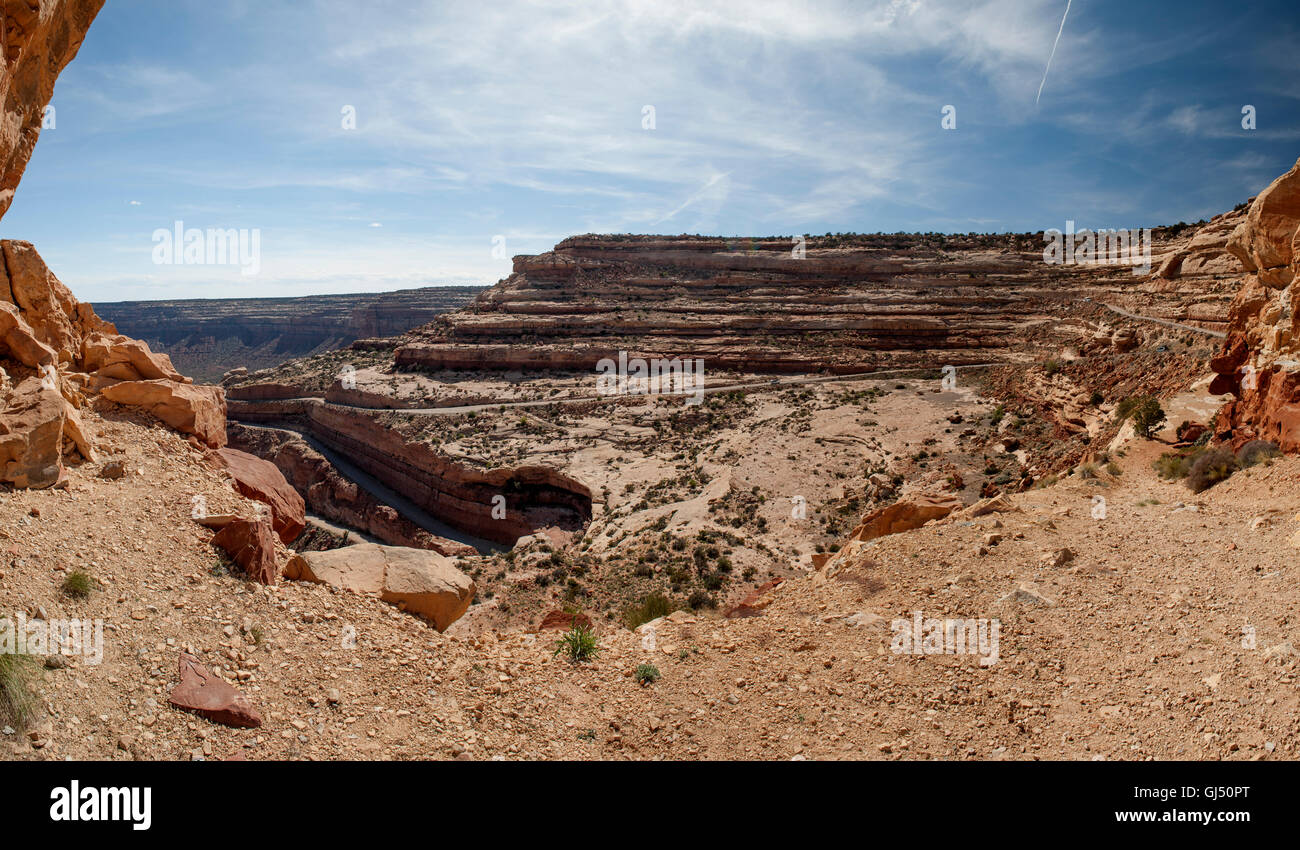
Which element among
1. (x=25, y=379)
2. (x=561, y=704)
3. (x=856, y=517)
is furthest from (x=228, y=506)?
(x=856, y=517)

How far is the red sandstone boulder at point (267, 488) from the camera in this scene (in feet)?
29.2

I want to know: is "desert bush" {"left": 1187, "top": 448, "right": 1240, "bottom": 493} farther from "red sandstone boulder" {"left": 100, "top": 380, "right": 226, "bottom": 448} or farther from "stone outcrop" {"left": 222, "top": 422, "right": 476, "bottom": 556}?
"stone outcrop" {"left": 222, "top": 422, "right": 476, "bottom": 556}

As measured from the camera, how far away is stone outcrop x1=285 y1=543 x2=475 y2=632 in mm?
8180

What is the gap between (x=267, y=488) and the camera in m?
9.42

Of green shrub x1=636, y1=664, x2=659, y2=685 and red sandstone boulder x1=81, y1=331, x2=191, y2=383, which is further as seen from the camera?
red sandstone boulder x1=81, y1=331, x2=191, y2=383

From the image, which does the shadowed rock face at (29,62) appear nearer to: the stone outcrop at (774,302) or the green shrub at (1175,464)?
the green shrub at (1175,464)

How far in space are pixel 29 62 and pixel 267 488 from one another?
5.64 m

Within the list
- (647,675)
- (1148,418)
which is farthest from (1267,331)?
(647,675)

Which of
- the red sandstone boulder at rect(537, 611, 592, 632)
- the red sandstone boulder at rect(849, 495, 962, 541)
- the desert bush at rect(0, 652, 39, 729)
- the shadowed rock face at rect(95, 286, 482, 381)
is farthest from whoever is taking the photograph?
the shadowed rock face at rect(95, 286, 482, 381)

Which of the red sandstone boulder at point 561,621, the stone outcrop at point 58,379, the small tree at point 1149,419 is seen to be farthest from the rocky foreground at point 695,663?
the small tree at point 1149,419

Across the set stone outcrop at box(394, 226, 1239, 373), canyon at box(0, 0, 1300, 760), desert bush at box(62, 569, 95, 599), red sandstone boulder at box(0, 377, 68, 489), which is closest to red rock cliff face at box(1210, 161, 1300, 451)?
canyon at box(0, 0, 1300, 760)

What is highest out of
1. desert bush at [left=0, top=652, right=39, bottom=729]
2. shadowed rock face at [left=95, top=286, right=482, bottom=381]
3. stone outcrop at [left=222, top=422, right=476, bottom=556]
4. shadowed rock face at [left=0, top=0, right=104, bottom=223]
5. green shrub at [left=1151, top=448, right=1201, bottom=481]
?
shadowed rock face at [left=95, top=286, right=482, bottom=381]

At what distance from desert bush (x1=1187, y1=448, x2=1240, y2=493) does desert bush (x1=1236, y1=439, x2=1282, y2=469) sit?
14 centimetres
